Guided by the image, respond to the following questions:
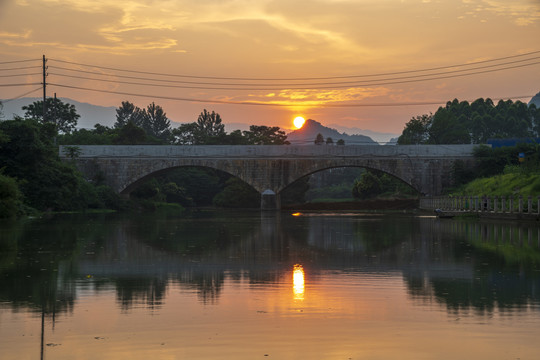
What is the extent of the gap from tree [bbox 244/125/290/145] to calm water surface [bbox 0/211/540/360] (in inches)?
4883

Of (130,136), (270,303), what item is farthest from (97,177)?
(270,303)

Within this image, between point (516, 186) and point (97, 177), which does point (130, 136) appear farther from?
point (516, 186)

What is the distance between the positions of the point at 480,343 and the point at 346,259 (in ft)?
34.2

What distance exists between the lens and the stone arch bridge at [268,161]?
91.1 m

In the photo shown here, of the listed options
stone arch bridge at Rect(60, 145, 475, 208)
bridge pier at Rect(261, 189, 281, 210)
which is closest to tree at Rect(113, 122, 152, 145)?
stone arch bridge at Rect(60, 145, 475, 208)

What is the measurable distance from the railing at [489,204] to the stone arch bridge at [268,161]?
924cm

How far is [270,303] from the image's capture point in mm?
12109

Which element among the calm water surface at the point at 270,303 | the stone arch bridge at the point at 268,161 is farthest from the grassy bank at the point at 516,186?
the calm water surface at the point at 270,303

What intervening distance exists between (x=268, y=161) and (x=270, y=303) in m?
81.3

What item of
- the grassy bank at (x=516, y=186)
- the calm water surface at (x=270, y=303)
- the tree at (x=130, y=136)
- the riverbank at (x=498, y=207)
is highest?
the tree at (x=130, y=136)

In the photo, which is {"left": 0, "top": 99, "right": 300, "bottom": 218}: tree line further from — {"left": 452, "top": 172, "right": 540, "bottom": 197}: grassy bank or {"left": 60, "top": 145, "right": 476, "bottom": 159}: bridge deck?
{"left": 452, "top": 172, "right": 540, "bottom": 197}: grassy bank

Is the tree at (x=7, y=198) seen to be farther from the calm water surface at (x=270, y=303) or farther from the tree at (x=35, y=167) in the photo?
the calm water surface at (x=270, y=303)

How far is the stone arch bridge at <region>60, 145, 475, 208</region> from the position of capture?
9112 cm

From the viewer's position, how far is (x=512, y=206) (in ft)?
140
